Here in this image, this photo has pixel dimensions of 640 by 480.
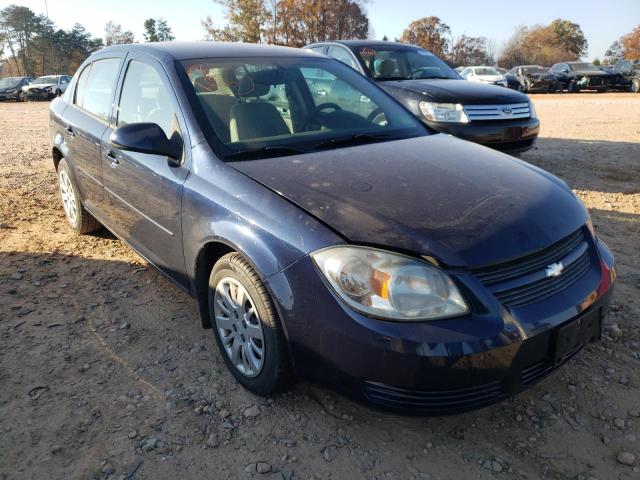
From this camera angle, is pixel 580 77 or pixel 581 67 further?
pixel 581 67

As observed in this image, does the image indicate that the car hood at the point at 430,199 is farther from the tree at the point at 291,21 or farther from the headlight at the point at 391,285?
the tree at the point at 291,21

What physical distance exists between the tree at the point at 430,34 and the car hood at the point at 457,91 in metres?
60.3

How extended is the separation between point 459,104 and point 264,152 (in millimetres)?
3986

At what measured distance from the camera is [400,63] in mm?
7199

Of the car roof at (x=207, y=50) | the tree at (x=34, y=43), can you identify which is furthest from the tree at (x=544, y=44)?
the car roof at (x=207, y=50)

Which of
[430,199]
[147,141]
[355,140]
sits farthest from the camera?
[355,140]

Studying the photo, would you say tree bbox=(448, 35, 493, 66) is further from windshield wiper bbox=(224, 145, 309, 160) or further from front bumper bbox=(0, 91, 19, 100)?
windshield wiper bbox=(224, 145, 309, 160)

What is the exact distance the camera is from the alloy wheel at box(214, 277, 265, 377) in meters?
2.38

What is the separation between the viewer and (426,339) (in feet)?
6.10

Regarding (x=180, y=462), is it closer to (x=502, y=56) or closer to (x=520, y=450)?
(x=520, y=450)

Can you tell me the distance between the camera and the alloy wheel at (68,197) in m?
4.54

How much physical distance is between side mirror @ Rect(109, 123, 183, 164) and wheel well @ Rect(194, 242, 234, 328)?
1.74ft

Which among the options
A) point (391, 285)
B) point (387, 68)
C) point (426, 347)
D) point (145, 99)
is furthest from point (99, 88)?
point (387, 68)

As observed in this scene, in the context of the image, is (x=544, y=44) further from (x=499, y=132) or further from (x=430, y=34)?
(x=499, y=132)
